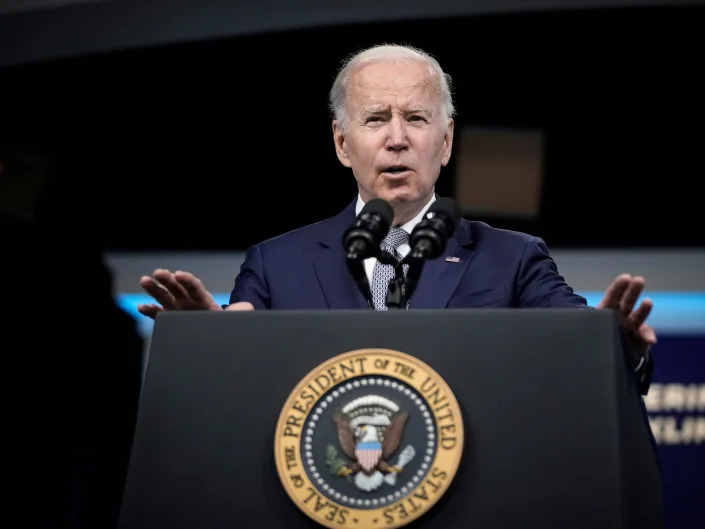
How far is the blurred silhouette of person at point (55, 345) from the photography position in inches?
165

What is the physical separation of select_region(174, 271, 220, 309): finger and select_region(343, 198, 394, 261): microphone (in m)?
0.23

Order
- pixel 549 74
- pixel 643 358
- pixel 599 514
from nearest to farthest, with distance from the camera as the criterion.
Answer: pixel 599 514 < pixel 643 358 < pixel 549 74

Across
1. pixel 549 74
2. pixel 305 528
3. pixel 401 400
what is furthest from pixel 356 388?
pixel 549 74

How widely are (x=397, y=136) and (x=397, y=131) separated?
0.04 ft

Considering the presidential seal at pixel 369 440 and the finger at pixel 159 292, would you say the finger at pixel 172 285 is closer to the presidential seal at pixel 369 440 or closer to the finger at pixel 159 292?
the finger at pixel 159 292

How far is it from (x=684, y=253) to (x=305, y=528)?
10.1ft

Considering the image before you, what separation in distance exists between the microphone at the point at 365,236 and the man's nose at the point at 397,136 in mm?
449

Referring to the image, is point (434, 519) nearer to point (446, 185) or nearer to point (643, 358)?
point (643, 358)

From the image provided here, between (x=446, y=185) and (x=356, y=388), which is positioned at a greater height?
(x=446, y=185)

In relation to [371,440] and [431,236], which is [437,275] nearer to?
[431,236]

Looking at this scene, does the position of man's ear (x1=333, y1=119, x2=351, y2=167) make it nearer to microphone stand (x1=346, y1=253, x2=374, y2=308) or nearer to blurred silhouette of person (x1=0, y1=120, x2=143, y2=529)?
microphone stand (x1=346, y1=253, x2=374, y2=308)

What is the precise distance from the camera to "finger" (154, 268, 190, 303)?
57.9 inches

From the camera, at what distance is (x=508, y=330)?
50.3 inches

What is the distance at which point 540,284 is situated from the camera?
69.2 inches
